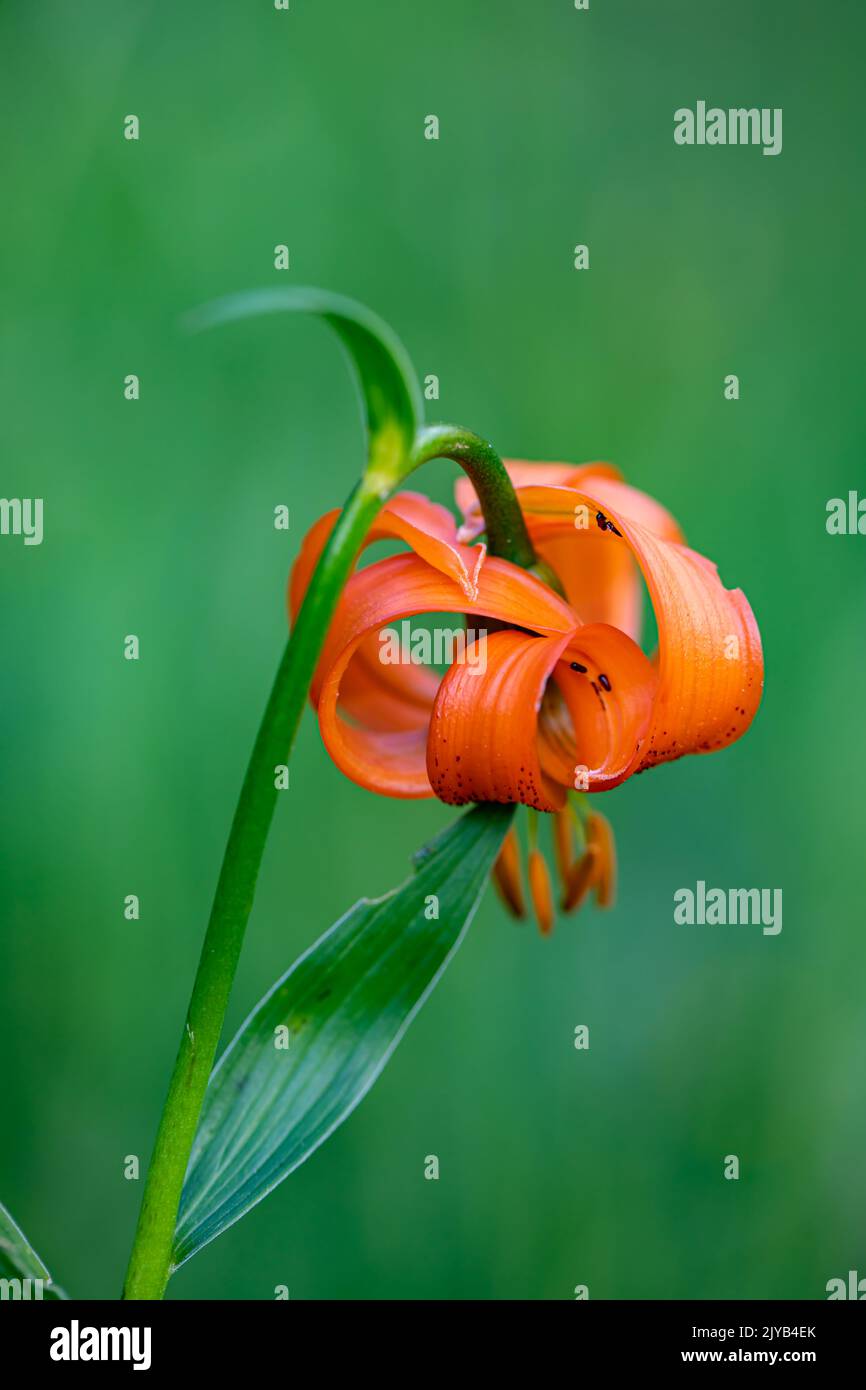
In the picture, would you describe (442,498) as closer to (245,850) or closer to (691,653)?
(691,653)

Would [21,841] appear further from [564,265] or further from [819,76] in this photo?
[819,76]

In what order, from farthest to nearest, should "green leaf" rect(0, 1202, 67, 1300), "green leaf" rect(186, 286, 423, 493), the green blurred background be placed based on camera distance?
the green blurred background < "green leaf" rect(0, 1202, 67, 1300) < "green leaf" rect(186, 286, 423, 493)

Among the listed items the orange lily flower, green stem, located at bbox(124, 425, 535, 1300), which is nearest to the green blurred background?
the orange lily flower

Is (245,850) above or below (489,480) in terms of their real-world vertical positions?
below

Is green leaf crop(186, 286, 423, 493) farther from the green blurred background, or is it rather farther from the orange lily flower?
the green blurred background

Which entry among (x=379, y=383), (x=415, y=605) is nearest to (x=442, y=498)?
(x=415, y=605)

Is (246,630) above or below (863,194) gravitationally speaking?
below
